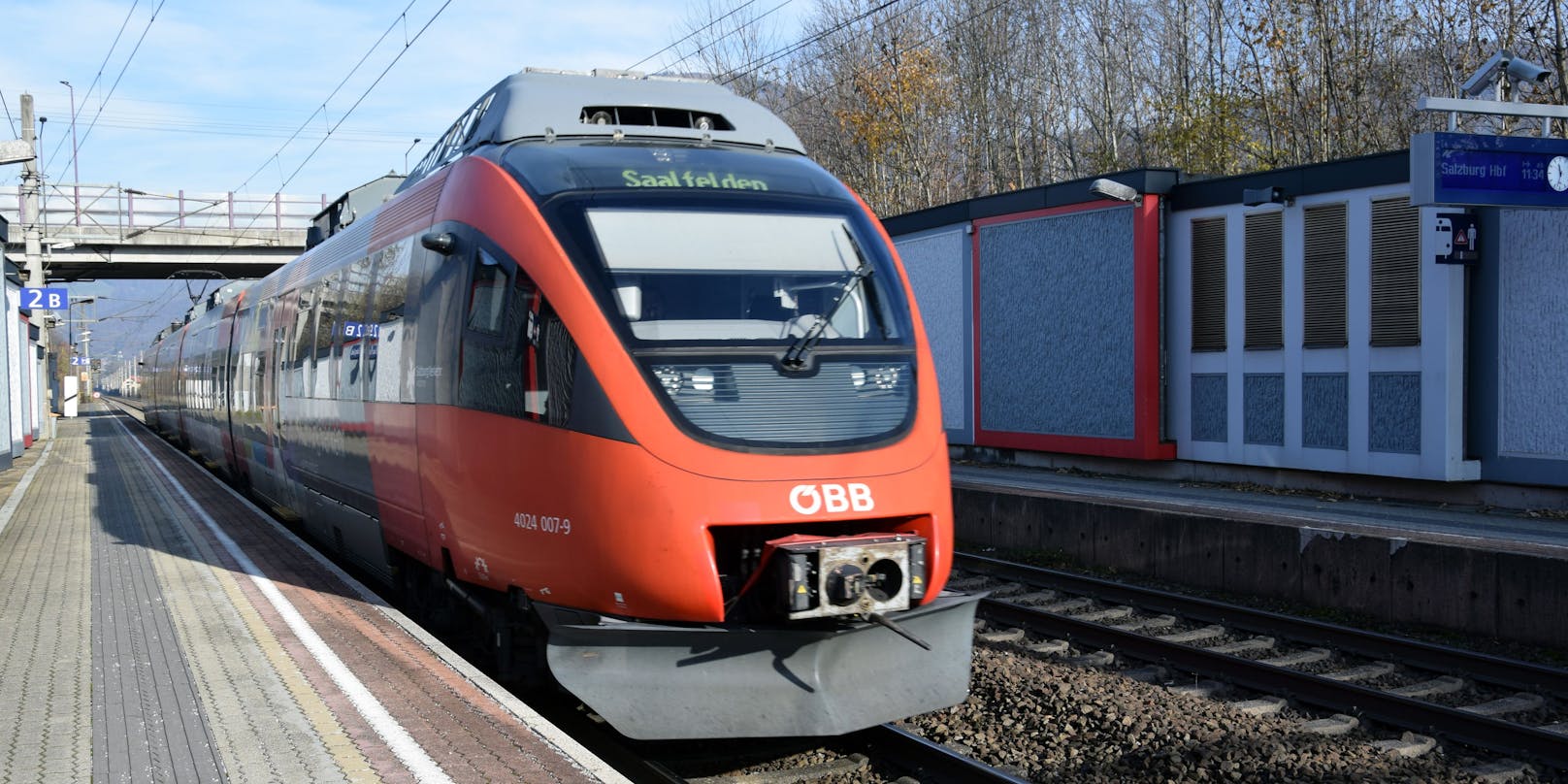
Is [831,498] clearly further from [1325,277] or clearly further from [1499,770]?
[1325,277]

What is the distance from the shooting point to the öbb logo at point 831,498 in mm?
6199

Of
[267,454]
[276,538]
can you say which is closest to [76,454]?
[267,454]

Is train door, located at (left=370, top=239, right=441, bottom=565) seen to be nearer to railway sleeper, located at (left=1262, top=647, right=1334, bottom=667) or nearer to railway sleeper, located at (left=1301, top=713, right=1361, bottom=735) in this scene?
railway sleeper, located at (left=1301, top=713, right=1361, bottom=735)

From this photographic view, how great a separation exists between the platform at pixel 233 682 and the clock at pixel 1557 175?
41.0ft

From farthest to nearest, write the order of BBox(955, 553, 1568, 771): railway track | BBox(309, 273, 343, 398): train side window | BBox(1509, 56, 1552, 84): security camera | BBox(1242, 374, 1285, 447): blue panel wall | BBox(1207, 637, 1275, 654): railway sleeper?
BBox(1242, 374, 1285, 447): blue panel wall
BBox(1509, 56, 1552, 84): security camera
BBox(309, 273, 343, 398): train side window
BBox(1207, 637, 1275, 654): railway sleeper
BBox(955, 553, 1568, 771): railway track

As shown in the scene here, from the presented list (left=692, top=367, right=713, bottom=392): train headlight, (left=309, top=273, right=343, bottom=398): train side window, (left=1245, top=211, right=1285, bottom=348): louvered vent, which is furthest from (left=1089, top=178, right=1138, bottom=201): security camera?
(left=692, top=367, right=713, bottom=392): train headlight

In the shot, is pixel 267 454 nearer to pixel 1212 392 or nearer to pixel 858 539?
pixel 858 539

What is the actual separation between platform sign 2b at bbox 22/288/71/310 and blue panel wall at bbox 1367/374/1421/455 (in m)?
28.0

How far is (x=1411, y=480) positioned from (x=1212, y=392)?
314 centimetres

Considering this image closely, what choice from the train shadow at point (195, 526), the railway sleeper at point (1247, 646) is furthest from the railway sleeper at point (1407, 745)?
the train shadow at point (195, 526)

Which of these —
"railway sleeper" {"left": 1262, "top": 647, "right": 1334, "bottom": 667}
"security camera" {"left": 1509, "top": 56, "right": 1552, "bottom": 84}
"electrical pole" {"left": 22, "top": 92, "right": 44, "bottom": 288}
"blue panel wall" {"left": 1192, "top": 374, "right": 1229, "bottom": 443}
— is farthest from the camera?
"electrical pole" {"left": 22, "top": 92, "right": 44, "bottom": 288}

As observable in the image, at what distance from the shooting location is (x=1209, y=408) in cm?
1853

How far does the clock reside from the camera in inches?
549

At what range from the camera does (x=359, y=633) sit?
801 cm
